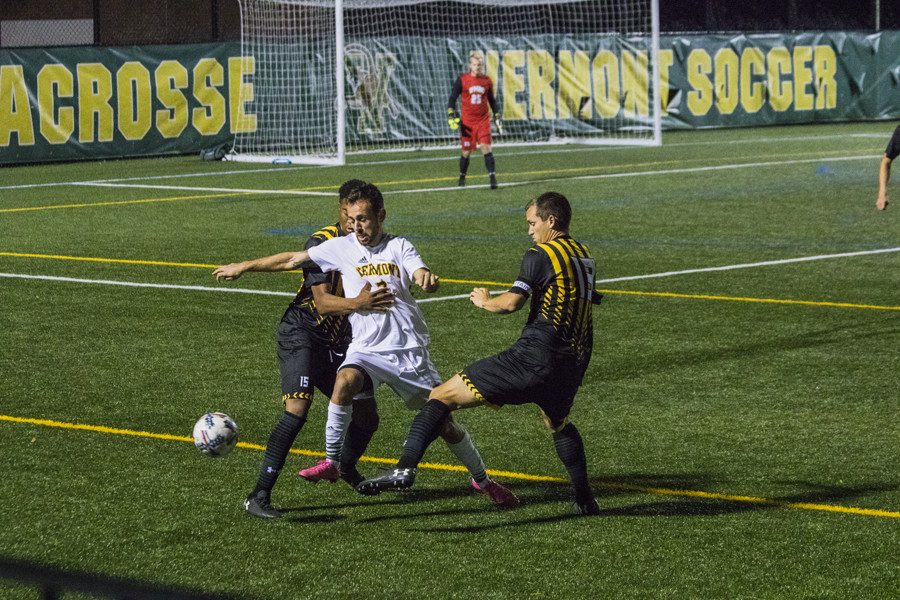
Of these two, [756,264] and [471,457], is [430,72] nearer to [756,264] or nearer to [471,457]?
[756,264]

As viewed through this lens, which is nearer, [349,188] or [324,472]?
[349,188]

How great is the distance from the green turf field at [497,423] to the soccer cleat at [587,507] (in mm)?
66

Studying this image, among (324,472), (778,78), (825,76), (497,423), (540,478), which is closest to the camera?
(324,472)

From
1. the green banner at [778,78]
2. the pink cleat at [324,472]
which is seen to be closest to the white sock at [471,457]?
the pink cleat at [324,472]

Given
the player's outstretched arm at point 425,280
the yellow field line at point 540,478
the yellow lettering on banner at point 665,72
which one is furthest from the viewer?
the yellow lettering on banner at point 665,72

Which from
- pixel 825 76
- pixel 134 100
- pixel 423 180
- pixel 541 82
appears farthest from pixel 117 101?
pixel 825 76

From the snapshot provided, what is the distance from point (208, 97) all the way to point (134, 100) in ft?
5.99

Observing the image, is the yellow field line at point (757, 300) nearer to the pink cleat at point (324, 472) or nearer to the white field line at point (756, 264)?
the white field line at point (756, 264)

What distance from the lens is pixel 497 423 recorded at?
8727mm

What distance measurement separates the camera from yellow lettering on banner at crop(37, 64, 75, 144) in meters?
30.2

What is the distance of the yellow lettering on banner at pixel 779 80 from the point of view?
39969mm

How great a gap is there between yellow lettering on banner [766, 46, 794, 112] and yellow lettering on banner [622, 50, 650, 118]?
4.73m

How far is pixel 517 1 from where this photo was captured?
36.3m

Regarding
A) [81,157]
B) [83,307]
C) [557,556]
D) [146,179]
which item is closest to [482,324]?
[83,307]
